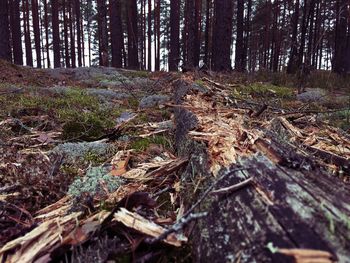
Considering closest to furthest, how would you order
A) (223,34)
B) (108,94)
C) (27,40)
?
(108,94) → (223,34) → (27,40)

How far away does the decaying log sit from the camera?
0.99 m

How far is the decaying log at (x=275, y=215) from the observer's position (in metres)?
0.99

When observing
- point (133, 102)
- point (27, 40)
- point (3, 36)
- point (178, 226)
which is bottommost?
point (178, 226)

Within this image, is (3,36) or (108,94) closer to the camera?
(108,94)

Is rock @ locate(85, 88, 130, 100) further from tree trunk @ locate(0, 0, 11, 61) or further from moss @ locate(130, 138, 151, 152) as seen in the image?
tree trunk @ locate(0, 0, 11, 61)

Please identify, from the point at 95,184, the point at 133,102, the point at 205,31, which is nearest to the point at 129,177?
the point at 95,184

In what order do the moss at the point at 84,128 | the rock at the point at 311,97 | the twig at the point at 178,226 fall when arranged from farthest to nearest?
the rock at the point at 311,97 < the moss at the point at 84,128 < the twig at the point at 178,226

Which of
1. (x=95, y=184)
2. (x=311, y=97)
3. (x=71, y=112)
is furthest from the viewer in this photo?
(x=311, y=97)

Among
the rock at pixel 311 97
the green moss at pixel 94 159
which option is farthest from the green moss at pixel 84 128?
the rock at pixel 311 97

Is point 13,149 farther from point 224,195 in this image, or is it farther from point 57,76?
point 57,76

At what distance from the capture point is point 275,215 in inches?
45.0

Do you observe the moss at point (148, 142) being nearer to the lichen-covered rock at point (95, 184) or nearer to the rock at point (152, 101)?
the lichen-covered rock at point (95, 184)

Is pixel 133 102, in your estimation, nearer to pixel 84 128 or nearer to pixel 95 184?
pixel 84 128

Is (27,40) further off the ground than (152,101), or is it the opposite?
(27,40)
